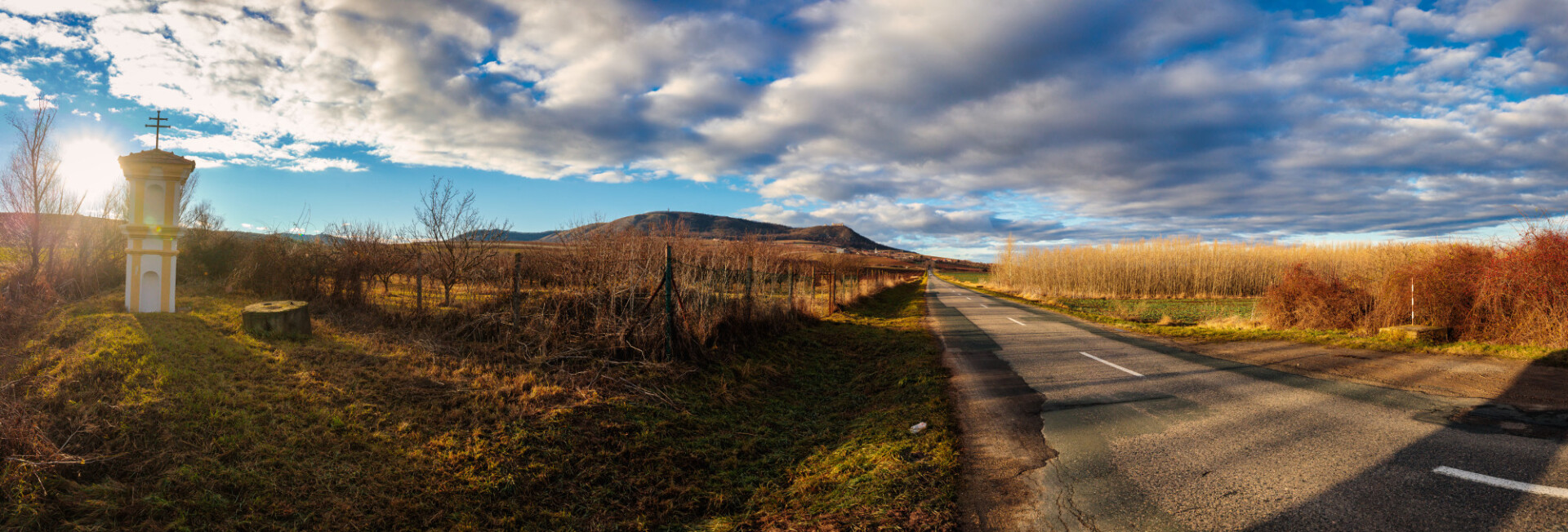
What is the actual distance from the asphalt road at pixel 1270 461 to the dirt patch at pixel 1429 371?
61 centimetres

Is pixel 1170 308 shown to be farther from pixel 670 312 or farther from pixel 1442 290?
pixel 670 312

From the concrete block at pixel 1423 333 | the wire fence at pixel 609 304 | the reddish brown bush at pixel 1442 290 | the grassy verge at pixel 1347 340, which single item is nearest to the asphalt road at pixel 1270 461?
the grassy verge at pixel 1347 340

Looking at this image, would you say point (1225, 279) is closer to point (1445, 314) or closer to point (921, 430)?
point (1445, 314)

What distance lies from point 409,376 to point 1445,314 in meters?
17.4

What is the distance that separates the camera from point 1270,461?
452cm

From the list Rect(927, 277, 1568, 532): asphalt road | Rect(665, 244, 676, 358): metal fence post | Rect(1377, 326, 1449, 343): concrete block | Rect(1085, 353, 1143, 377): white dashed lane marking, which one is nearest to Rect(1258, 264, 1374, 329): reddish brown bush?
Rect(1377, 326, 1449, 343): concrete block

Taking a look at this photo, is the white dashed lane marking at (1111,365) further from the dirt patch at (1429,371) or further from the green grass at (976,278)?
the green grass at (976,278)

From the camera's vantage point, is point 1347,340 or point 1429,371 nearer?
point 1429,371

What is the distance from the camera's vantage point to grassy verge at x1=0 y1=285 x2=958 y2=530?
3793 millimetres

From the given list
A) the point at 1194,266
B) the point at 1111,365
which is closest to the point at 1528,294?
the point at 1111,365

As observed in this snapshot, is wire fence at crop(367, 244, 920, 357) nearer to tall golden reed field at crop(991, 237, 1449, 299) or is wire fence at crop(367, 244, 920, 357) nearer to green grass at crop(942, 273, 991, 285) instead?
tall golden reed field at crop(991, 237, 1449, 299)

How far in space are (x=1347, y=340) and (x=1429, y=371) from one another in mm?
3539

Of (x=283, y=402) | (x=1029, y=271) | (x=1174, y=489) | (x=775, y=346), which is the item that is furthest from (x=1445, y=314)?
(x=1029, y=271)

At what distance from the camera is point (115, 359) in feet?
17.9
